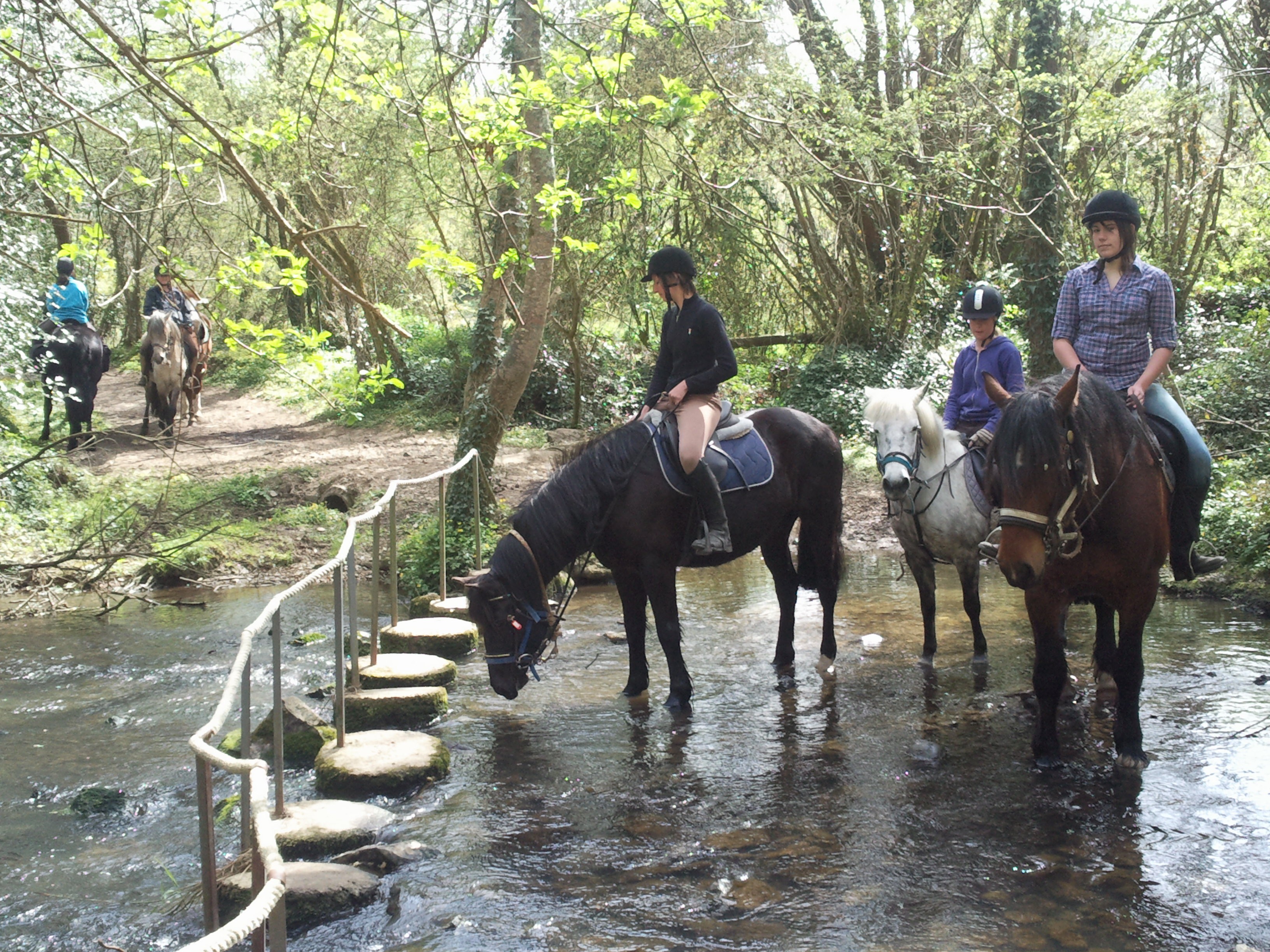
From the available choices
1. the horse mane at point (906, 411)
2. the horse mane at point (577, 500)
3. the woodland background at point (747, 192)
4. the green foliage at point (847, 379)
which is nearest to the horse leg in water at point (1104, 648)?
the horse mane at point (906, 411)

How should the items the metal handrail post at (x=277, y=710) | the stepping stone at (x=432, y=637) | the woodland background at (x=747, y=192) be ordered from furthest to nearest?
the woodland background at (x=747, y=192)
the stepping stone at (x=432, y=637)
the metal handrail post at (x=277, y=710)

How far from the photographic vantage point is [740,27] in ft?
51.8

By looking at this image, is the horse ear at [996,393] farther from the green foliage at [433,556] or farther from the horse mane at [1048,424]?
the green foliage at [433,556]

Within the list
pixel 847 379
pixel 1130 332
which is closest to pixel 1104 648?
pixel 1130 332

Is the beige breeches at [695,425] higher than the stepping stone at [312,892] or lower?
higher

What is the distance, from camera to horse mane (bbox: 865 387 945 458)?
6.59 meters

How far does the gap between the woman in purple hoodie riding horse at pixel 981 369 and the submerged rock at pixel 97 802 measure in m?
5.31

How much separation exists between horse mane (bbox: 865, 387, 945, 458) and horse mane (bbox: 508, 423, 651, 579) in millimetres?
1584

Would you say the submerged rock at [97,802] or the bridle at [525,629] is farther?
the bridle at [525,629]

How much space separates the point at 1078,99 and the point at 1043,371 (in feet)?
11.7

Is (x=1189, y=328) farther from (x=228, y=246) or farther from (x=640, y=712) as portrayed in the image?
(x=228, y=246)

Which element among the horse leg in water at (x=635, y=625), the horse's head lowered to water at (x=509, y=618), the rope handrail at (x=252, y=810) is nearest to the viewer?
the rope handrail at (x=252, y=810)

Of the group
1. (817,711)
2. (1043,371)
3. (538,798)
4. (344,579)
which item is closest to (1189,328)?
(1043,371)

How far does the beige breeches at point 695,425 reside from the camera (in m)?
6.13
